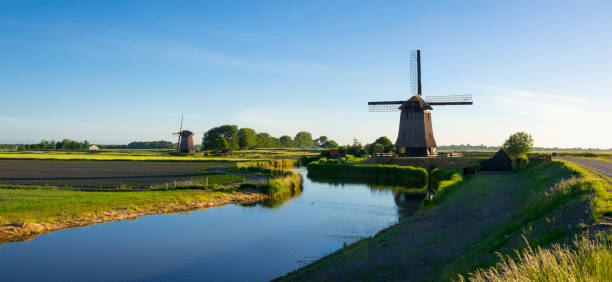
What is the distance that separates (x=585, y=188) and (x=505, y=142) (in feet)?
164

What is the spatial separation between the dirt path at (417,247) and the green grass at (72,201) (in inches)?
782

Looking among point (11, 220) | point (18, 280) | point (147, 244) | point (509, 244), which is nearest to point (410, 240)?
point (509, 244)

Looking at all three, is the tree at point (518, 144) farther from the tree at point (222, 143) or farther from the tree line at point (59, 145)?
the tree line at point (59, 145)

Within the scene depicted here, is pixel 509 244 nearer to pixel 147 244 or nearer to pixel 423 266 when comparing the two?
pixel 423 266

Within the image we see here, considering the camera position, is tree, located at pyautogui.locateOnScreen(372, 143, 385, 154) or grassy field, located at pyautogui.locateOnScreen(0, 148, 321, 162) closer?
tree, located at pyautogui.locateOnScreen(372, 143, 385, 154)

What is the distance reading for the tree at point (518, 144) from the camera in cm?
5928

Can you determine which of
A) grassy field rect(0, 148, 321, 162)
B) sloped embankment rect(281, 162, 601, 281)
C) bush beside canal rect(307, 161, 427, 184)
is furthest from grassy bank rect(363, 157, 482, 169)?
grassy field rect(0, 148, 321, 162)

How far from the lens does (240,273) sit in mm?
16891

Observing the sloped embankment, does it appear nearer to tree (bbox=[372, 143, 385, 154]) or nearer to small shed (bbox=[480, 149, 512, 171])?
small shed (bbox=[480, 149, 512, 171])

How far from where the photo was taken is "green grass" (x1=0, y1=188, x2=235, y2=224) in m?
25.2

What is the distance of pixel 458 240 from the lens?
16938 mm

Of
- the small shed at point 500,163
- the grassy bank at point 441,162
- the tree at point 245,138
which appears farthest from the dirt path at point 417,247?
the tree at point 245,138

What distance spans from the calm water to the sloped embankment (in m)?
3.04

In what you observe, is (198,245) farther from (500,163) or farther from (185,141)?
(185,141)
